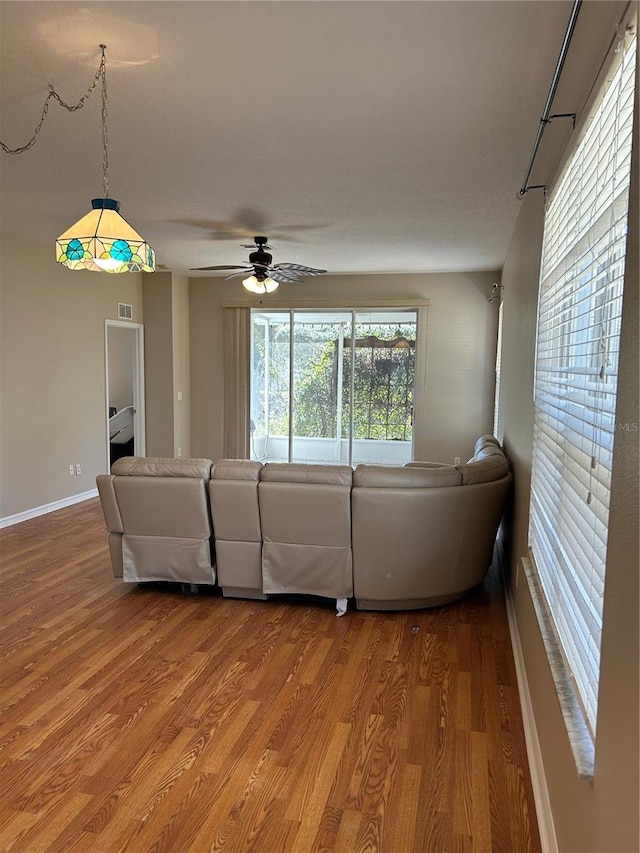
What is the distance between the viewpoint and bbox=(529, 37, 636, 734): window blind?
1.32 meters

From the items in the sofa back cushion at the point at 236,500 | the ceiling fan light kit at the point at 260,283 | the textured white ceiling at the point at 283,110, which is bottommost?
the sofa back cushion at the point at 236,500

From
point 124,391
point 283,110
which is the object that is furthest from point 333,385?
point 283,110

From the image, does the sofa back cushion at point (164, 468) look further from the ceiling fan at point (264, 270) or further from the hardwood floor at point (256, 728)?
the ceiling fan at point (264, 270)

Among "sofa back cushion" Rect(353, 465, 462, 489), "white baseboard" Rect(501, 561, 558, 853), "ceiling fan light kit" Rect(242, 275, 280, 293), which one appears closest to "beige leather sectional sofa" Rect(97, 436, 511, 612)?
"sofa back cushion" Rect(353, 465, 462, 489)

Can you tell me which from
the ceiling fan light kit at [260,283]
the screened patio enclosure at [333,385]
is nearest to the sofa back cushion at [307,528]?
the ceiling fan light kit at [260,283]

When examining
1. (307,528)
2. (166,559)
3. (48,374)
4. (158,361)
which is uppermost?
(158,361)

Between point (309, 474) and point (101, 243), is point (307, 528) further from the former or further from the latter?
point (101, 243)

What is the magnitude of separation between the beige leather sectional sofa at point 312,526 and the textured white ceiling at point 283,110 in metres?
1.87

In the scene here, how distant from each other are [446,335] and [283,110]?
16.0ft

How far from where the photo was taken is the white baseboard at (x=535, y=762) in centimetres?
173

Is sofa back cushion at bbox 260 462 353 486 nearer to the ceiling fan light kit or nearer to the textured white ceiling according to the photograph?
the textured white ceiling

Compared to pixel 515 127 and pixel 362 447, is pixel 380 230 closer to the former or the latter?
pixel 515 127

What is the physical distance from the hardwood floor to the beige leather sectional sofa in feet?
0.61

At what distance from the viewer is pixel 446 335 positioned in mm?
7223
